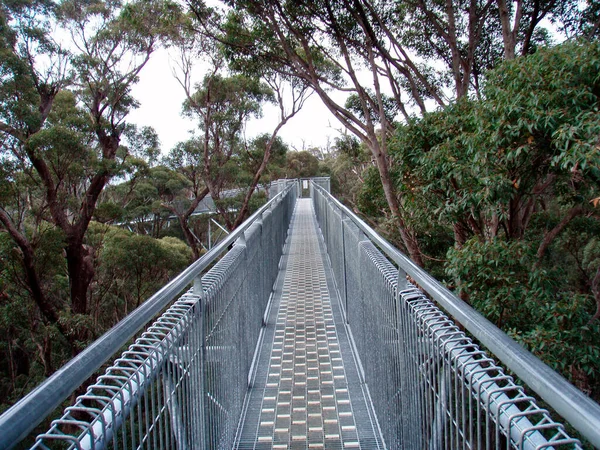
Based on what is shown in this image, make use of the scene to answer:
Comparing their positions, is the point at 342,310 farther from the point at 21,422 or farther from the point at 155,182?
the point at 155,182

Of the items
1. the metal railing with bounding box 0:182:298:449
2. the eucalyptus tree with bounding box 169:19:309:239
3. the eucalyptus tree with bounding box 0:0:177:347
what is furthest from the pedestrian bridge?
the eucalyptus tree with bounding box 169:19:309:239

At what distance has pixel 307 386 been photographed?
388 centimetres

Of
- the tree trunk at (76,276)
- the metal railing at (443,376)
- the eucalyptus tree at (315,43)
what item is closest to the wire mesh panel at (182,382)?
the metal railing at (443,376)

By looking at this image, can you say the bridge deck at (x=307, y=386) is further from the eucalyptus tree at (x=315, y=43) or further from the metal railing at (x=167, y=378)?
the eucalyptus tree at (x=315, y=43)

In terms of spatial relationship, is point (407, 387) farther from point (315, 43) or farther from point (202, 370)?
point (315, 43)

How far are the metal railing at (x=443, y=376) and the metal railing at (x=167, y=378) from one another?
36.9 inches

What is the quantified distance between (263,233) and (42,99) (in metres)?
11.5

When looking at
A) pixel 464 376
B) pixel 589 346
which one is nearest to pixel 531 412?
pixel 464 376

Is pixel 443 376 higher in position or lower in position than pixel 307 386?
higher

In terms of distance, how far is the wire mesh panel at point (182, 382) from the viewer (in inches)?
51.4

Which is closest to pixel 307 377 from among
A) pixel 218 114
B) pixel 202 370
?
pixel 202 370

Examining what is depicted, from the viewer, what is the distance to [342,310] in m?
5.70

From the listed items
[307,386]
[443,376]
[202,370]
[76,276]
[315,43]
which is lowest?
[76,276]

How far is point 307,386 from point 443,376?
238 cm
